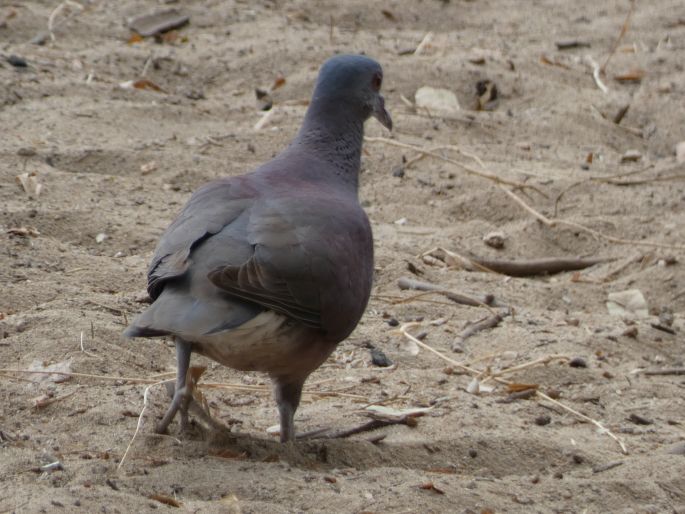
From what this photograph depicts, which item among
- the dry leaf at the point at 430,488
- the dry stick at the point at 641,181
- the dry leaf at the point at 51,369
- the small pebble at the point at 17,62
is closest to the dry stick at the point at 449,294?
the dry stick at the point at 641,181

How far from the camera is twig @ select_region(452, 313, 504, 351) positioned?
14.9 feet

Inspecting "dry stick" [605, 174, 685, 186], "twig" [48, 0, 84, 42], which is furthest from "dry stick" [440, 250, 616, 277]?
"twig" [48, 0, 84, 42]

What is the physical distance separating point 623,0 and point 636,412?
5.16 metres

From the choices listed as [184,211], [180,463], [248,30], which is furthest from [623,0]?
[180,463]

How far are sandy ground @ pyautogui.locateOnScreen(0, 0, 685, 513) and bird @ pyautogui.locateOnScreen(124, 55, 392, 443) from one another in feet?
0.84

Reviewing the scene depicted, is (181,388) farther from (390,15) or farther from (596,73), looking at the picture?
(390,15)

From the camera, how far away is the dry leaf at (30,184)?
507 cm

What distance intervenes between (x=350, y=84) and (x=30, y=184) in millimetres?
1667

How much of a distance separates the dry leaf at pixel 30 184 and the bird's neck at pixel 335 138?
150 centimetres

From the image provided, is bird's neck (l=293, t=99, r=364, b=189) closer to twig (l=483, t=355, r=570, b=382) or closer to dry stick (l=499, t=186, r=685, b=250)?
twig (l=483, t=355, r=570, b=382)

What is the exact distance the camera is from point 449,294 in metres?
4.86

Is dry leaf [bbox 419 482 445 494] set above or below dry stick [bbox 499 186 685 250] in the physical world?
above

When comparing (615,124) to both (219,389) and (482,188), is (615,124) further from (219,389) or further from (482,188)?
(219,389)

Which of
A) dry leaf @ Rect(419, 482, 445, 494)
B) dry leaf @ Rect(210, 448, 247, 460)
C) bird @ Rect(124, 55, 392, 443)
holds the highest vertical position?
bird @ Rect(124, 55, 392, 443)
